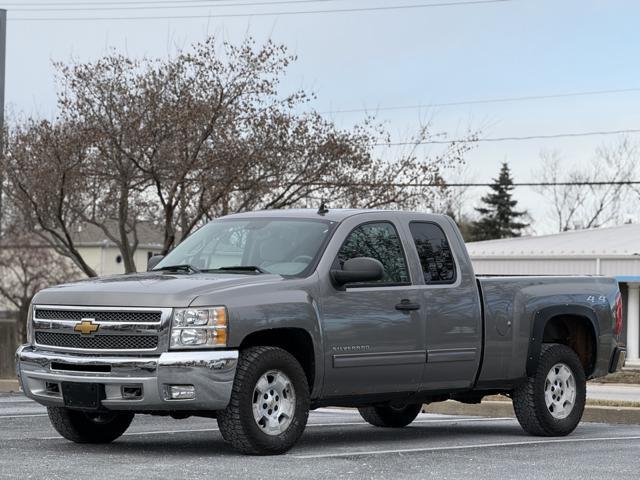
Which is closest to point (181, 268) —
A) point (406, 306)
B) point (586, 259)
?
point (406, 306)

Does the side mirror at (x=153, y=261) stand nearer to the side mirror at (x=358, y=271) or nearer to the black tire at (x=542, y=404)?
the side mirror at (x=358, y=271)

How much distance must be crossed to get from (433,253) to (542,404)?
1.81 metres

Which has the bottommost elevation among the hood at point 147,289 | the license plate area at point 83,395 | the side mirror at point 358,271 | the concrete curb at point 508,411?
the concrete curb at point 508,411

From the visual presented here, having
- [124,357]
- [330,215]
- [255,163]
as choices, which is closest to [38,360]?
[124,357]

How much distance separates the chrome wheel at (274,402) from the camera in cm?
987

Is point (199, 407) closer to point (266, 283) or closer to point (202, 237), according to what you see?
point (266, 283)

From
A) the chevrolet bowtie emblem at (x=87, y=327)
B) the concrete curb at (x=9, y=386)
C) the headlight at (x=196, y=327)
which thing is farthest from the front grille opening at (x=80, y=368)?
the concrete curb at (x=9, y=386)

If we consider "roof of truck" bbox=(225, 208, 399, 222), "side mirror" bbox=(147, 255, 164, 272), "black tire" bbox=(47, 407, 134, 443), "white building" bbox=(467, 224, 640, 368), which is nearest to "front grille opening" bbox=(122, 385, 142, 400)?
"black tire" bbox=(47, 407, 134, 443)

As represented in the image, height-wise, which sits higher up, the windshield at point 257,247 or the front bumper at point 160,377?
the windshield at point 257,247

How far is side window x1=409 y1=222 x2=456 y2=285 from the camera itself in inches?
454

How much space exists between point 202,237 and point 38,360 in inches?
78.3

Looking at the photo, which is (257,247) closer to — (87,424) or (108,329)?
(108,329)

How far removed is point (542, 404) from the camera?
40.0ft

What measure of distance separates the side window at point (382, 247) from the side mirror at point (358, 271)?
0.39m
